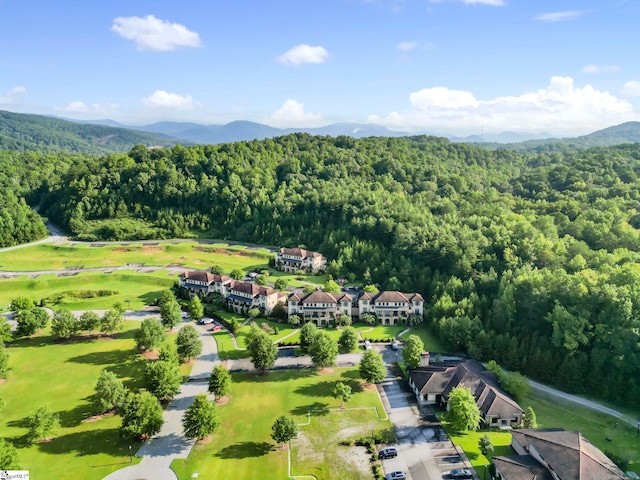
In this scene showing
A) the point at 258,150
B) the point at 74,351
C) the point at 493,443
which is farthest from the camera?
the point at 258,150

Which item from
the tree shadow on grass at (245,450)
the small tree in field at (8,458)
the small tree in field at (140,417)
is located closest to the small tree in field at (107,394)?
the small tree in field at (140,417)

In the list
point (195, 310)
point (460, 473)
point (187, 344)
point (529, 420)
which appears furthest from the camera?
point (195, 310)

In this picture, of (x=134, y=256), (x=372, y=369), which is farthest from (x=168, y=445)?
(x=134, y=256)

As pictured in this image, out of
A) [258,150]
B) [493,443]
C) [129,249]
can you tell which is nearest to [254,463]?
[493,443]

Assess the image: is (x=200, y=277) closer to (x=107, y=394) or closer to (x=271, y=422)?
(x=107, y=394)

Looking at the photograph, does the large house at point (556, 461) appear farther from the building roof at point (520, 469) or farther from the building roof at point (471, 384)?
the building roof at point (471, 384)

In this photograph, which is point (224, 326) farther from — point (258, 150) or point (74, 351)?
point (258, 150)
